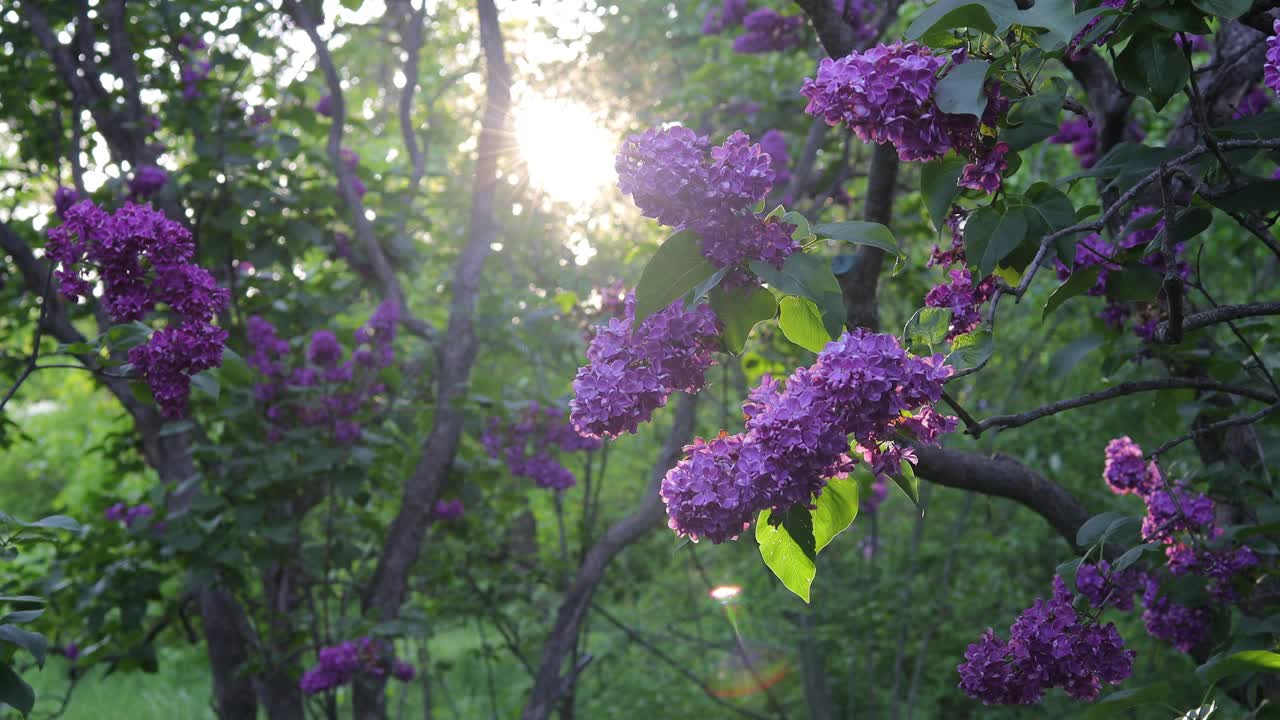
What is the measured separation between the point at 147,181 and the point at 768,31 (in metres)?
2.50

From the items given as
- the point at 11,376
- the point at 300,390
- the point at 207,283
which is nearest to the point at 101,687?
the point at 11,376

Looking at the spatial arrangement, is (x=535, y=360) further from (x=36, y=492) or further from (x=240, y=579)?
(x=36, y=492)

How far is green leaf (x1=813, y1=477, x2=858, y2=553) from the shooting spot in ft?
4.77

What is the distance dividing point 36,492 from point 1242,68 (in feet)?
50.4

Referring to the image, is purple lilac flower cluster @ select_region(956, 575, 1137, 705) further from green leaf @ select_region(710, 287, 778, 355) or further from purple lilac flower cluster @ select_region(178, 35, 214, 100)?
→ purple lilac flower cluster @ select_region(178, 35, 214, 100)

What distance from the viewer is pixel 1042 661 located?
1.62 meters

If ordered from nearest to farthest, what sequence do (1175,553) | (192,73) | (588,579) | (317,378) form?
(1175,553) → (588,579) → (317,378) → (192,73)

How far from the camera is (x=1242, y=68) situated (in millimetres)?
2459

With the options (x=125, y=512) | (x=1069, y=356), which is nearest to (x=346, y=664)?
(x=125, y=512)

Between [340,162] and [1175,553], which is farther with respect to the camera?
[340,162]

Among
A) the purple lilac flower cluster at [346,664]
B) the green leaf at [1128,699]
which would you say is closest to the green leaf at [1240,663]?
the green leaf at [1128,699]

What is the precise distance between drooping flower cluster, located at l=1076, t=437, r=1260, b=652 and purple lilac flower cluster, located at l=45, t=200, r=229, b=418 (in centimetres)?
182

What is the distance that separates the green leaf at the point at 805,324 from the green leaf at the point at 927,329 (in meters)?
0.11

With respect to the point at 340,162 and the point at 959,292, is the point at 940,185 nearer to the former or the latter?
the point at 959,292
